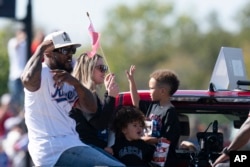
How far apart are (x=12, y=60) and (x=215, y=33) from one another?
64064 mm

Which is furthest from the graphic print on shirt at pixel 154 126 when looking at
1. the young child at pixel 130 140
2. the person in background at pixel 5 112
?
the person in background at pixel 5 112

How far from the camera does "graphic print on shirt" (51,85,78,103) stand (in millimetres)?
10070

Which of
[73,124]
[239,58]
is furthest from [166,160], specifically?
[239,58]

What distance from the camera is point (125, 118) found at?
1093cm

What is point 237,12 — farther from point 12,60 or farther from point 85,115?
point 85,115

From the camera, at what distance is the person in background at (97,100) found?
34.7 ft

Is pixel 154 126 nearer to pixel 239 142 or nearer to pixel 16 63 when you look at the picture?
pixel 239 142

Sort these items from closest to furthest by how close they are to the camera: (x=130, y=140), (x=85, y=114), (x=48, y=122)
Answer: (x=48, y=122) < (x=85, y=114) < (x=130, y=140)

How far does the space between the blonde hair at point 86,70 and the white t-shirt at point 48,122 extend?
2.61 ft

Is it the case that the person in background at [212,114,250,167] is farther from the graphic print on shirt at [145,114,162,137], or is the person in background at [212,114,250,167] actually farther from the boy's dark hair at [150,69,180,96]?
the boy's dark hair at [150,69,180,96]

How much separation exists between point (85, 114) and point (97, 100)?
0.61 ft

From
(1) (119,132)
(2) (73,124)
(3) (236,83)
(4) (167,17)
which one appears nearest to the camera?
(2) (73,124)

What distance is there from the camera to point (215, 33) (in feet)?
273

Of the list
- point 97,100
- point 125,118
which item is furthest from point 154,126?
point 97,100
